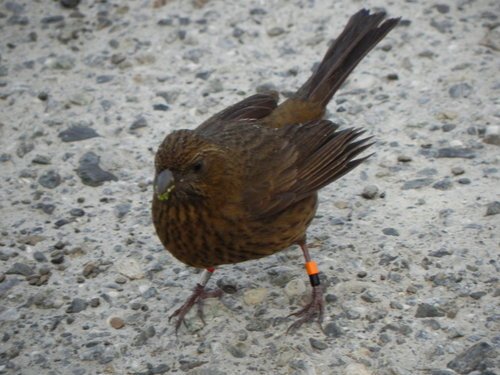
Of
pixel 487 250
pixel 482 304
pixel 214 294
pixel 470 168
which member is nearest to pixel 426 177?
pixel 470 168

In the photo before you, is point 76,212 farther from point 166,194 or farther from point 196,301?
point 166,194

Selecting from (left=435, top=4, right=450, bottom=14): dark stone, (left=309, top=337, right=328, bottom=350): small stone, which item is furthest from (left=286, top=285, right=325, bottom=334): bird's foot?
(left=435, top=4, right=450, bottom=14): dark stone

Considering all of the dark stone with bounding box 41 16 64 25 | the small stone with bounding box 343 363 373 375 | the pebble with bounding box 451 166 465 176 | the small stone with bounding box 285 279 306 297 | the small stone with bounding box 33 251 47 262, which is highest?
the pebble with bounding box 451 166 465 176

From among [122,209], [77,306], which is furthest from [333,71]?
[77,306]

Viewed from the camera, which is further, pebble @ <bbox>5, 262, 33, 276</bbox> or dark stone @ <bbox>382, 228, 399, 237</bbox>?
dark stone @ <bbox>382, 228, 399, 237</bbox>

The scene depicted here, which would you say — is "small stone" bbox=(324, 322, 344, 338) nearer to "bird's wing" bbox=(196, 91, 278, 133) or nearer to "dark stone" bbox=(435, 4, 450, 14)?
"bird's wing" bbox=(196, 91, 278, 133)

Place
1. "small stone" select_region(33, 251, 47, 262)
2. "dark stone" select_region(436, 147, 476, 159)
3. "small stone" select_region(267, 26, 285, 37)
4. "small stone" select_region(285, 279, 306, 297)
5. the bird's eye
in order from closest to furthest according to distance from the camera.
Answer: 1. the bird's eye
2. "small stone" select_region(285, 279, 306, 297)
3. "small stone" select_region(33, 251, 47, 262)
4. "dark stone" select_region(436, 147, 476, 159)
5. "small stone" select_region(267, 26, 285, 37)

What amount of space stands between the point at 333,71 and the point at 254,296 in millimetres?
1684

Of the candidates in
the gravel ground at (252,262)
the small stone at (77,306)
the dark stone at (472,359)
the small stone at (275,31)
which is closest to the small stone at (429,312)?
the gravel ground at (252,262)

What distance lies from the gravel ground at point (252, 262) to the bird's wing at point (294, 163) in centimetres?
59

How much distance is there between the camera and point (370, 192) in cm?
597

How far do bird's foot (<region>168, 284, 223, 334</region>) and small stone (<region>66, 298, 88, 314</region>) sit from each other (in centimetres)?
54

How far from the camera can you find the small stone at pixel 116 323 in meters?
5.04

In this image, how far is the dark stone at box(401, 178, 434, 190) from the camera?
6000 millimetres
